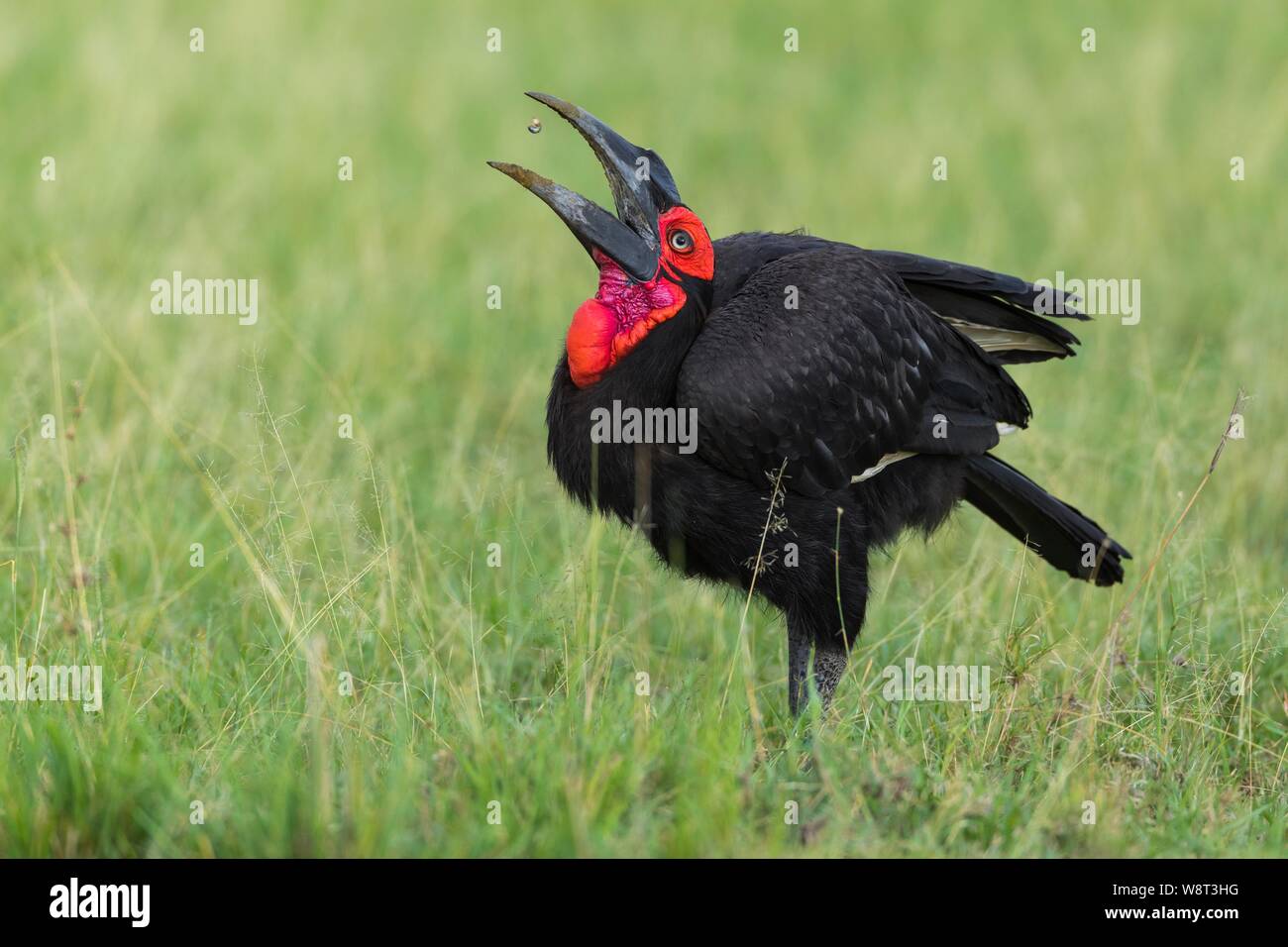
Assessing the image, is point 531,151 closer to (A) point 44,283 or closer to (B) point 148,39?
(B) point 148,39

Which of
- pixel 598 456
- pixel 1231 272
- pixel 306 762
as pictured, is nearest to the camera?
pixel 306 762

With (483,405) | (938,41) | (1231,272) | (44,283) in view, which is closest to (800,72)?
(938,41)

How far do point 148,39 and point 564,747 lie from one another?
6.98 m

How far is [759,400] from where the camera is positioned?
3855 mm

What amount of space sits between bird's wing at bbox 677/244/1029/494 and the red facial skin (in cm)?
14

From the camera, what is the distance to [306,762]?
336cm
